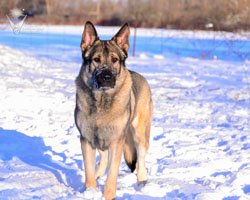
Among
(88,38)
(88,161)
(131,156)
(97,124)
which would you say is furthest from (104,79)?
(131,156)

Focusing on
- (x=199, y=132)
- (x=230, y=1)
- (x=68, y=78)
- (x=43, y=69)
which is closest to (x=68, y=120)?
(x=199, y=132)

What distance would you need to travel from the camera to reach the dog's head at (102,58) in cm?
340

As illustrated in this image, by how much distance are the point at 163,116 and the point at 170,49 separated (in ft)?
47.7

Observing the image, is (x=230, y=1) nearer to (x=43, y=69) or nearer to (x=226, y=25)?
(x=226, y=25)

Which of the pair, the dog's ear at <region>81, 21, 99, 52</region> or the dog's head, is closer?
the dog's head

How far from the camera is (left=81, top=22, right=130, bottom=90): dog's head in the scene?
3404 millimetres

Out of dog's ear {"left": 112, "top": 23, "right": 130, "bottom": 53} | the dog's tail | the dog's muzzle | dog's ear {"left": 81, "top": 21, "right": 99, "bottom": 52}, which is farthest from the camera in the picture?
the dog's tail

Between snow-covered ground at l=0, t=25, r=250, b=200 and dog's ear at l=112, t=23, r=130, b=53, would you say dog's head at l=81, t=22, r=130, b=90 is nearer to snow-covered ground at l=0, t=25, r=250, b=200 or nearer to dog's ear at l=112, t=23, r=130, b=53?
dog's ear at l=112, t=23, r=130, b=53

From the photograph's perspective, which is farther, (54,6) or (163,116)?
(54,6)

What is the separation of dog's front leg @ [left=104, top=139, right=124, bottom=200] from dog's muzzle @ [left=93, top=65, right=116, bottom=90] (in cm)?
58

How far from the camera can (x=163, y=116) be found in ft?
22.8

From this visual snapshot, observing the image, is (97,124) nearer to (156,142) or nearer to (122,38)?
(122,38)

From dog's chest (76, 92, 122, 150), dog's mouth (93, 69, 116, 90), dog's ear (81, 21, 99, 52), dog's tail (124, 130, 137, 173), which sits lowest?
dog's tail (124, 130, 137, 173)

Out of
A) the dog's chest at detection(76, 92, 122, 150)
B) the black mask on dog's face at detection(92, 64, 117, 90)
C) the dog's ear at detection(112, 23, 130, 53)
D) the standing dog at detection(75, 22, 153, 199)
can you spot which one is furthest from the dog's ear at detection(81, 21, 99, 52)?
the dog's chest at detection(76, 92, 122, 150)
